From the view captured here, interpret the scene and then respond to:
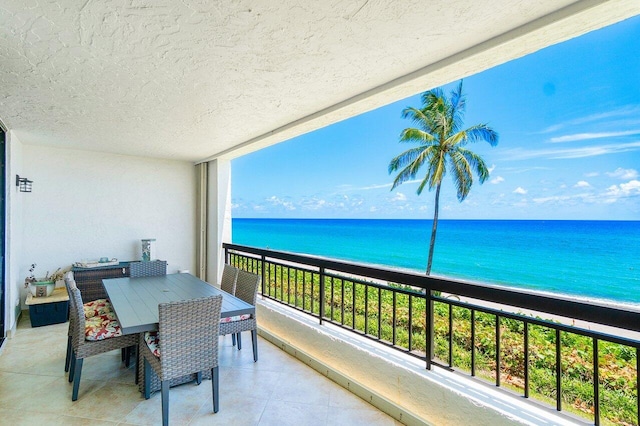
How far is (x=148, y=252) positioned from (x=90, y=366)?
2.49 m

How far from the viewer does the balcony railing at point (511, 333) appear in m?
1.47

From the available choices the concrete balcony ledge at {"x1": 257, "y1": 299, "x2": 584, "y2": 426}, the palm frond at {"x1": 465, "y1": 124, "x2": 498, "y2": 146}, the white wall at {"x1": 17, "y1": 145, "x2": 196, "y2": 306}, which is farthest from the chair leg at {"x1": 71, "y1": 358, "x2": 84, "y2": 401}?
the palm frond at {"x1": 465, "y1": 124, "x2": 498, "y2": 146}

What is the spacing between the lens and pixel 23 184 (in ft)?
13.5

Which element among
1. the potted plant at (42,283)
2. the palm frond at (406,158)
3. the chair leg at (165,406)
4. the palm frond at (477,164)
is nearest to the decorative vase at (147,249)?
the potted plant at (42,283)

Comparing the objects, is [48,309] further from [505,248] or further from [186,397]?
[505,248]

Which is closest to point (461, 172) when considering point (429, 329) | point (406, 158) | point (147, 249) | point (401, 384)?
point (406, 158)

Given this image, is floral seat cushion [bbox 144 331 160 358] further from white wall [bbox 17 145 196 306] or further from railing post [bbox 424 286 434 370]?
white wall [bbox 17 145 196 306]

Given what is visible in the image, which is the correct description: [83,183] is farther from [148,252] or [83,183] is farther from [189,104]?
[189,104]

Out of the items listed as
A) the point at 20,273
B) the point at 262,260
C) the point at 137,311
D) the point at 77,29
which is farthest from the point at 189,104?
the point at 20,273

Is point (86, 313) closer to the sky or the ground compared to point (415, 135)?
closer to the ground

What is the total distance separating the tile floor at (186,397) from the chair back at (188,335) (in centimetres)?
39

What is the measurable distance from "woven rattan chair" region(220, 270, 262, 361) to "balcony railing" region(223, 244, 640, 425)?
53 centimetres

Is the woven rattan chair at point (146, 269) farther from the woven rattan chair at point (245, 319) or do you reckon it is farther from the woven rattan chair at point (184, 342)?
the woven rattan chair at point (184, 342)

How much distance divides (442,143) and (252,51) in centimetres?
864
